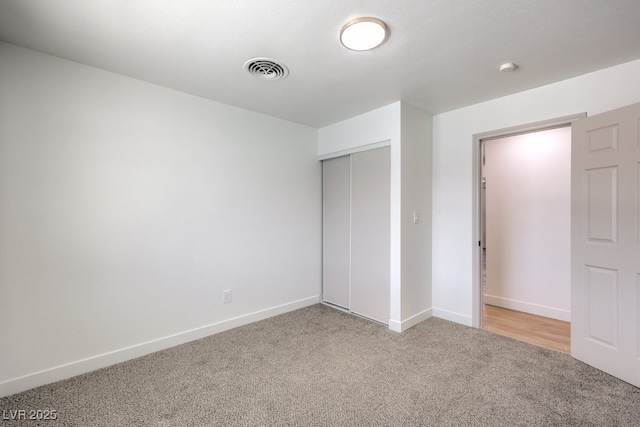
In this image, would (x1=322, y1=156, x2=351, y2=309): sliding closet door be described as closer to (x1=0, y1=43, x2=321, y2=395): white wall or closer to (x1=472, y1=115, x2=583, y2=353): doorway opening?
(x1=0, y1=43, x2=321, y2=395): white wall

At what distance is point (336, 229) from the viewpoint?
377 centimetres

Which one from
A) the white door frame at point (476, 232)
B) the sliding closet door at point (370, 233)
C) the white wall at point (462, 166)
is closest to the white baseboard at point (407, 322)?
the sliding closet door at point (370, 233)

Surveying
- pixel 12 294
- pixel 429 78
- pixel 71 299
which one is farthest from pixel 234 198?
pixel 429 78

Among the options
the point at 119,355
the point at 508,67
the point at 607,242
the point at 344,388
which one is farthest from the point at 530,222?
the point at 119,355

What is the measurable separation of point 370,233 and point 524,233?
6.42 feet

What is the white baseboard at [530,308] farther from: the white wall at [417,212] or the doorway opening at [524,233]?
the white wall at [417,212]

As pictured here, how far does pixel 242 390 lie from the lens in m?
2.02

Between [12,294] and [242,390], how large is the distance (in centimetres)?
169

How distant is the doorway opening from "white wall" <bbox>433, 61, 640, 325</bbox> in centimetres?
9

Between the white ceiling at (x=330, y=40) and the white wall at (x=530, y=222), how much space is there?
121 cm

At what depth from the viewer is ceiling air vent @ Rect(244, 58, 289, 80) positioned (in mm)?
2199

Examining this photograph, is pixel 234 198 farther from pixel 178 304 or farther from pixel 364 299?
pixel 364 299

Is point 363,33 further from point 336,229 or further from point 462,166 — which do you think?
point 336,229

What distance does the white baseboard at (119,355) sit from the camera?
2.01 meters
